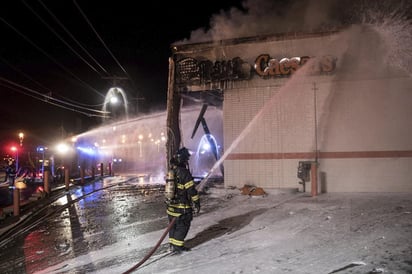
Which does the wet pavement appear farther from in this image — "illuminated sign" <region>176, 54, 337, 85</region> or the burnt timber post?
"illuminated sign" <region>176, 54, 337, 85</region>

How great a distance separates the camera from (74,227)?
9188mm

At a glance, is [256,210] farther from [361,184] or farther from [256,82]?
[256,82]

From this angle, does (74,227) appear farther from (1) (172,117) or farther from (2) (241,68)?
(2) (241,68)

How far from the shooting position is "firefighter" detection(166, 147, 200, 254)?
20.9 feet

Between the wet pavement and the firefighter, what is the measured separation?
0.76m

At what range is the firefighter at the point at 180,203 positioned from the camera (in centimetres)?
638

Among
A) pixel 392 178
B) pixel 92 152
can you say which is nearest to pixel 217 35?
pixel 392 178

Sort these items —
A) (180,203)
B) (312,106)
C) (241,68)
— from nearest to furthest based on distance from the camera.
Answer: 1. (180,203)
2. (312,106)
3. (241,68)

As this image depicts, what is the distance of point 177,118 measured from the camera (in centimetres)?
1349

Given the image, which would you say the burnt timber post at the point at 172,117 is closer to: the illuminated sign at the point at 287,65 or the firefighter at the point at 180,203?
the illuminated sign at the point at 287,65

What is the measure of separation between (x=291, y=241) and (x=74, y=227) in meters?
5.10

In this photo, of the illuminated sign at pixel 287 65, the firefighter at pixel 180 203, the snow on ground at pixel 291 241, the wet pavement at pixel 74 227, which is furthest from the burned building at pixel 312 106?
the firefighter at pixel 180 203

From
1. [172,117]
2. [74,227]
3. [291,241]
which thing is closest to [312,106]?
[172,117]

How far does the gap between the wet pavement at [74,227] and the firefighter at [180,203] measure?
76cm
